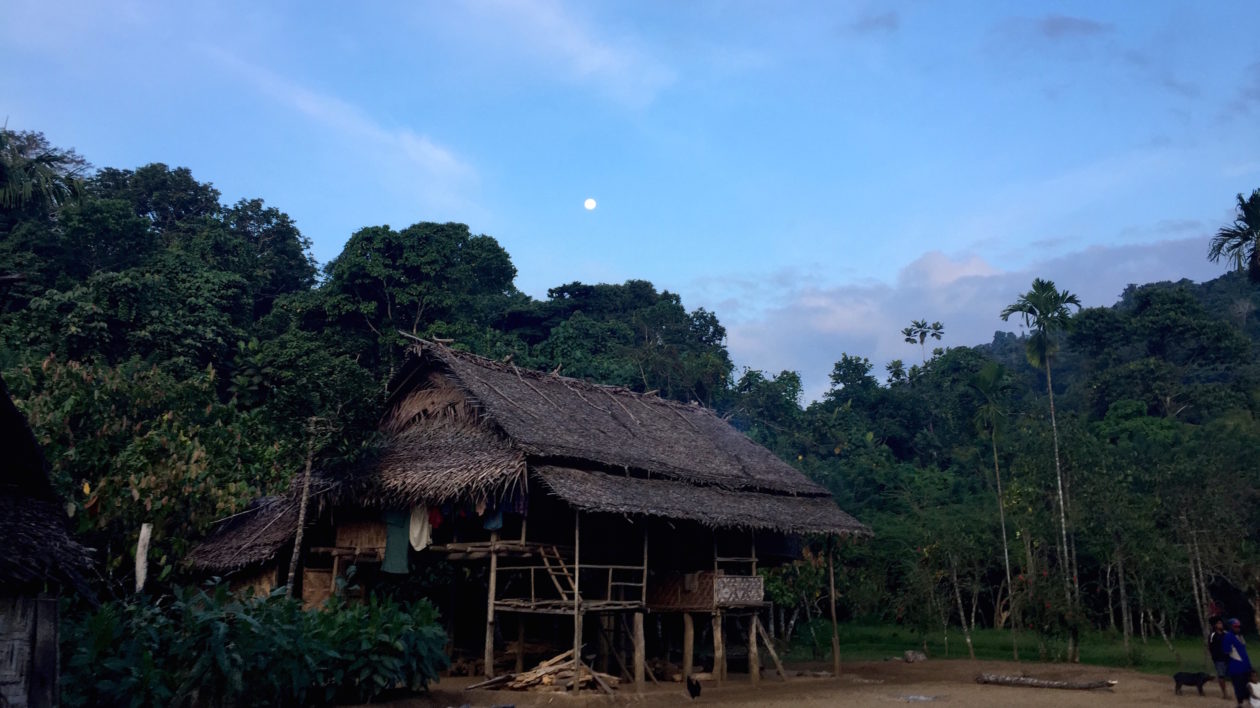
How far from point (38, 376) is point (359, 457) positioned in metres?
6.97

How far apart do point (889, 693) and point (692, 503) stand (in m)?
4.40

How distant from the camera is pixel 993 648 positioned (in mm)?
24547

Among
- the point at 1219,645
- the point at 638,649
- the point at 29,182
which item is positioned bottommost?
the point at 638,649

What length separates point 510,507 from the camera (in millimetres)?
15719

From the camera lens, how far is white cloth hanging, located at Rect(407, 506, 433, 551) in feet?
54.9

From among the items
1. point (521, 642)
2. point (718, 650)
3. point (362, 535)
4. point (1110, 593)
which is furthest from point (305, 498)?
point (1110, 593)

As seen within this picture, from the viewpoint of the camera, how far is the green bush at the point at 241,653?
9.57 meters

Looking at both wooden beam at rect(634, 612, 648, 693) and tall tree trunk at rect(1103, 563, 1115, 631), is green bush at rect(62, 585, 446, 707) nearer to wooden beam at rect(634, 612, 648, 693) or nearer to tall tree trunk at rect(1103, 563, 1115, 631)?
wooden beam at rect(634, 612, 648, 693)

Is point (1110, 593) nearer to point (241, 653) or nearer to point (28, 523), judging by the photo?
point (241, 653)

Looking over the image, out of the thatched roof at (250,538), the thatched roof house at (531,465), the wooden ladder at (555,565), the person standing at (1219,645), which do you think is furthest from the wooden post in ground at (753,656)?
the thatched roof at (250,538)

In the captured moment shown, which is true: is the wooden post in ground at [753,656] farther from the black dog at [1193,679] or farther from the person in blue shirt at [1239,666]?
the person in blue shirt at [1239,666]

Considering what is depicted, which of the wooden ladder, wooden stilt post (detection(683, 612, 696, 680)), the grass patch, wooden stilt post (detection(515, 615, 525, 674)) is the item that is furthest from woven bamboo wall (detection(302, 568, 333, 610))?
the grass patch

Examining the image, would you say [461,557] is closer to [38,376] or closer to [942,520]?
[38,376]

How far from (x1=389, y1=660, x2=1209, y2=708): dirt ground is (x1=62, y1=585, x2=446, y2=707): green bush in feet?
2.14
